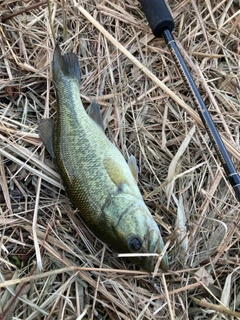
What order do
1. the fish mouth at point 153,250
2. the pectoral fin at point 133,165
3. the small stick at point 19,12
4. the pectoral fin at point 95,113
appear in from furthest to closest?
the small stick at point 19,12, the pectoral fin at point 95,113, the pectoral fin at point 133,165, the fish mouth at point 153,250

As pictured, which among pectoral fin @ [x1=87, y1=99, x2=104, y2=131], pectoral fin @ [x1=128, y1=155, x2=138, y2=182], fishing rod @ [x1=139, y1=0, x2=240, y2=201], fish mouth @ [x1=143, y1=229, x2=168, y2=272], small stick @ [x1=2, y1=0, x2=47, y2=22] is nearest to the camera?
fish mouth @ [x1=143, y1=229, x2=168, y2=272]

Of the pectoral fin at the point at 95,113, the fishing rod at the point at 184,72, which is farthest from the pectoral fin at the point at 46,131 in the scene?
the fishing rod at the point at 184,72

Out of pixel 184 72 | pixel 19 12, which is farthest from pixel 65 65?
pixel 184 72

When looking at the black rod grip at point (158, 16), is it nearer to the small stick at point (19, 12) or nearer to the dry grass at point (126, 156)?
the dry grass at point (126, 156)

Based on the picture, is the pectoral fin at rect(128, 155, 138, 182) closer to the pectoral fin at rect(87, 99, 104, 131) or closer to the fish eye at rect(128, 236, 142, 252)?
the pectoral fin at rect(87, 99, 104, 131)

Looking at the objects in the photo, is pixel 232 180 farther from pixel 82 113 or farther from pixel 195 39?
pixel 195 39

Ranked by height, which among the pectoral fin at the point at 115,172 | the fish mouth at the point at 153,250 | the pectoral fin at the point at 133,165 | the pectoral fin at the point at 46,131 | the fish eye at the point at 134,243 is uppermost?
the pectoral fin at the point at 46,131

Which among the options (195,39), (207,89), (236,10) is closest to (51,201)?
(207,89)

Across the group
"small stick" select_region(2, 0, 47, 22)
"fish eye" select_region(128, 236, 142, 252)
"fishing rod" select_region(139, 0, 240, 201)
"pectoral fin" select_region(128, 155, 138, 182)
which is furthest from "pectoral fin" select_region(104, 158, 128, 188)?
"small stick" select_region(2, 0, 47, 22)
